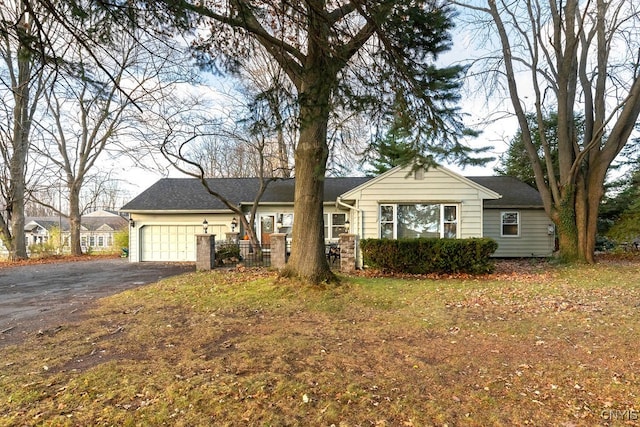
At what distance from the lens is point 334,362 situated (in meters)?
3.73

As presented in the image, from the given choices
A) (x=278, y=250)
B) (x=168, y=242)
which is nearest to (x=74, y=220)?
(x=168, y=242)

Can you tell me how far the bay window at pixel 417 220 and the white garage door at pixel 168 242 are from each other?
8.32 metres

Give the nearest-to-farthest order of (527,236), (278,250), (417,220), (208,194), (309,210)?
(309,210), (278,250), (417,220), (527,236), (208,194)

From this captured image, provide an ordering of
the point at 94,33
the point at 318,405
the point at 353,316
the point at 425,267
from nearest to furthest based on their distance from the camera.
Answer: the point at 318,405, the point at 94,33, the point at 353,316, the point at 425,267

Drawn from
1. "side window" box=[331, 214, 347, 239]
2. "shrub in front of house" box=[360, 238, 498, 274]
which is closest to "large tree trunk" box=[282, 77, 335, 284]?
"shrub in front of house" box=[360, 238, 498, 274]

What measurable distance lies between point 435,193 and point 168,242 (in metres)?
11.2

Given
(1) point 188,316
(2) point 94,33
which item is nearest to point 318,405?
(1) point 188,316

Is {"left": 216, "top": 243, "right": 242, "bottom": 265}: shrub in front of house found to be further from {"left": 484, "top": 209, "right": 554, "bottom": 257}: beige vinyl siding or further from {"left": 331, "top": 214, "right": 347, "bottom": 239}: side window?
{"left": 484, "top": 209, "right": 554, "bottom": 257}: beige vinyl siding

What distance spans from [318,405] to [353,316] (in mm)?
2960

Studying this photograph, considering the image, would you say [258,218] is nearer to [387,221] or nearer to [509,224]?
[387,221]

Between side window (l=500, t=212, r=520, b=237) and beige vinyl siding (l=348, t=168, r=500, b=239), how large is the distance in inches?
196

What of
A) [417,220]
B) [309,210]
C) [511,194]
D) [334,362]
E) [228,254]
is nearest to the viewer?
[334,362]

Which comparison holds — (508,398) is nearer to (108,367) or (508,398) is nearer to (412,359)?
(412,359)

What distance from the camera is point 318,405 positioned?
2.80m
